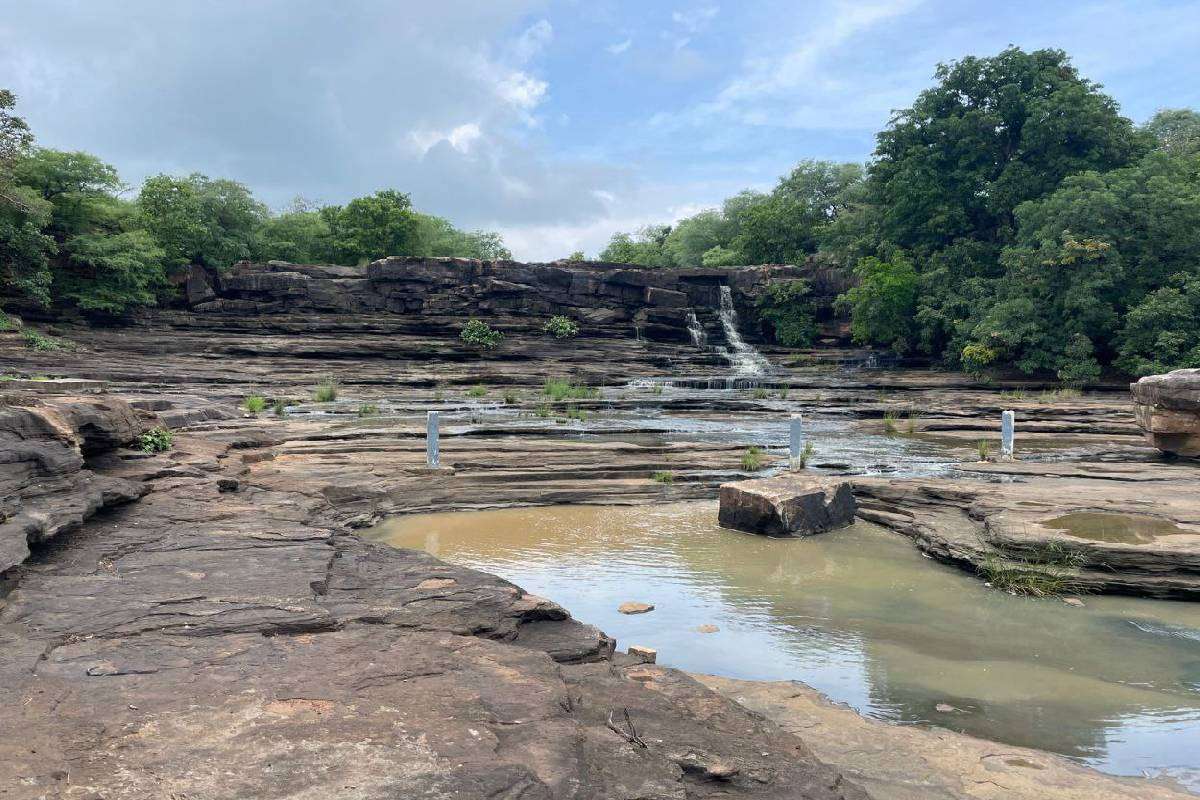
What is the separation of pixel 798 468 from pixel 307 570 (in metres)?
8.39

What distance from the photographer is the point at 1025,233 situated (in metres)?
26.4

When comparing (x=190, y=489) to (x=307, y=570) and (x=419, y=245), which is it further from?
(x=419, y=245)

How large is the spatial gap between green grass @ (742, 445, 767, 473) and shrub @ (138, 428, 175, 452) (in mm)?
7676

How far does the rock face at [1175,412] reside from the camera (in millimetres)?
11477

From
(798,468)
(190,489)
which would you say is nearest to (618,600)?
(190,489)

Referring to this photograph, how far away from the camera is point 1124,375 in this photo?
24.5 m

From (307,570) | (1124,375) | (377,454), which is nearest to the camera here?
(307,570)

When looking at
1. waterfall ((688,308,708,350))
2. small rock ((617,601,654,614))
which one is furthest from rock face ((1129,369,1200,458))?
waterfall ((688,308,708,350))

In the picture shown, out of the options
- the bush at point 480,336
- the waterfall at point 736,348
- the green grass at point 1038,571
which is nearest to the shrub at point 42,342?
the bush at point 480,336

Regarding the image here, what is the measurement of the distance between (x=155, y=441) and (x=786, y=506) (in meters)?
6.84

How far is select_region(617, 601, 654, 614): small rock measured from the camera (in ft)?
19.5

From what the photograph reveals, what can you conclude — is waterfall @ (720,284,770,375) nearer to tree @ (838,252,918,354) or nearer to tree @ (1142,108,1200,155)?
tree @ (838,252,918,354)

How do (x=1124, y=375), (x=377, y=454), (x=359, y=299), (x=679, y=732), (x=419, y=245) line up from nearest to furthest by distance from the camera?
(x=679, y=732) < (x=377, y=454) < (x=1124, y=375) < (x=359, y=299) < (x=419, y=245)

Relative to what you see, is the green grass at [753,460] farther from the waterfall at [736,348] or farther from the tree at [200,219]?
the tree at [200,219]
